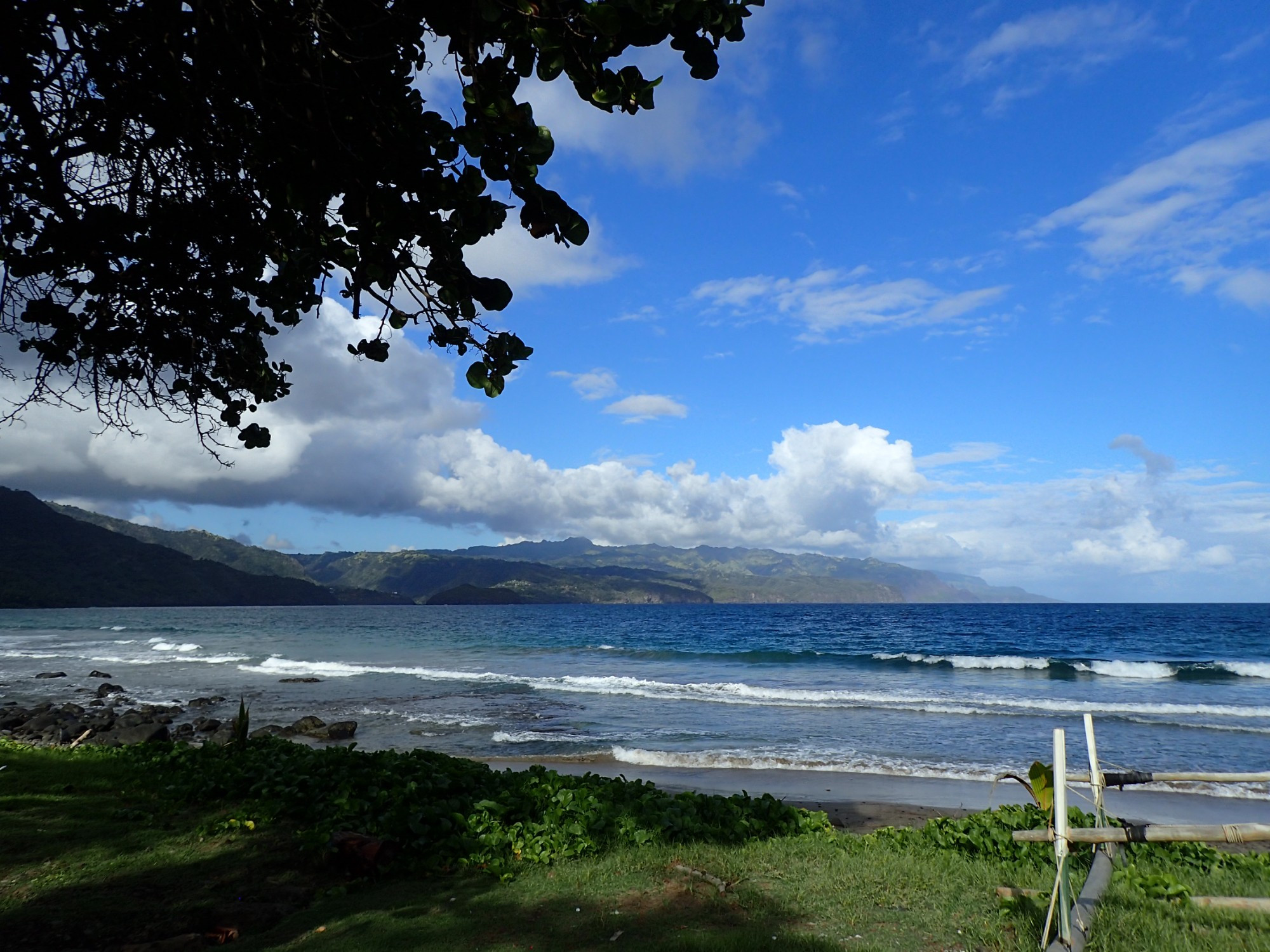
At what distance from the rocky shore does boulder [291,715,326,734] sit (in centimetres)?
2

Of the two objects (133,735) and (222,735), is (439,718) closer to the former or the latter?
(222,735)

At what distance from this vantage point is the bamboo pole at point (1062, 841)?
3.92 metres

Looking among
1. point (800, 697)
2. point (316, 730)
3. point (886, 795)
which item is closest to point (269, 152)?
point (886, 795)

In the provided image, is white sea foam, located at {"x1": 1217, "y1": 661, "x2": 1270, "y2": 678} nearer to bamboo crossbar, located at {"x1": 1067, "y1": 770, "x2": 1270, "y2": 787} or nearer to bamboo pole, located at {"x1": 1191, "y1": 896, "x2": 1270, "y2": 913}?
bamboo crossbar, located at {"x1": 1067, "y1": 770, "x2": 1270, "y2": 787}

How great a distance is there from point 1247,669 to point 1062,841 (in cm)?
4206

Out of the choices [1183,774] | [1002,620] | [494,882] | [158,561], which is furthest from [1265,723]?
[158,561]

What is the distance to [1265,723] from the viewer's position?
62.4 ft

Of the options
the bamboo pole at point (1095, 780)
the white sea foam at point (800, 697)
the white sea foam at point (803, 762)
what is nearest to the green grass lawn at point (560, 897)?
the bamboo pole at point (1095, 780)

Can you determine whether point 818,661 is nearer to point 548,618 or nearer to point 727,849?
point 727,849

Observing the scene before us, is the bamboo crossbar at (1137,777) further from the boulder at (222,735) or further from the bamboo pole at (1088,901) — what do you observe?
the boulder at (222,735)

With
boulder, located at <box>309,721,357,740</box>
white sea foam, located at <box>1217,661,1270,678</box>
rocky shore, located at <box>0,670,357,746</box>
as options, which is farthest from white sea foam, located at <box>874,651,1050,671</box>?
rocky shore, located at <box>0,670,357,746</box>

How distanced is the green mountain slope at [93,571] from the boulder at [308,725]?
14340 centimetres

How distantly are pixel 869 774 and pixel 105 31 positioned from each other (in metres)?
14.4

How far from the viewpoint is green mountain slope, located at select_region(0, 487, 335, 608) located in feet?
429
